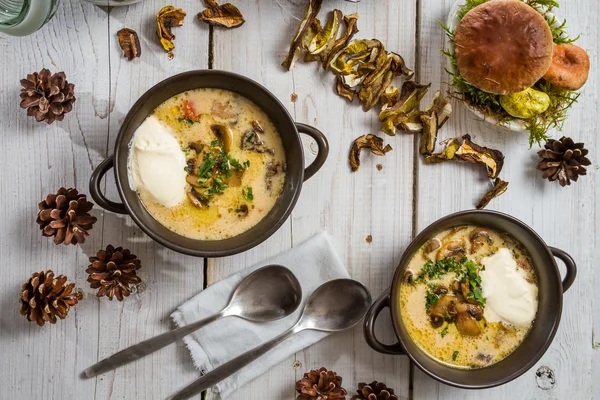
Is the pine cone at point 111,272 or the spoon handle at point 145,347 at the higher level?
the pine cone at point 111,272

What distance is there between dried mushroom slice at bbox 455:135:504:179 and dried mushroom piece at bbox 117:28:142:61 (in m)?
1.18

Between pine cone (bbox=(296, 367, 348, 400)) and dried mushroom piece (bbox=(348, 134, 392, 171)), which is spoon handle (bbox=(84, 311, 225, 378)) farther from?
dried mushroom piece (bbox=(348, 134, 392, 171))

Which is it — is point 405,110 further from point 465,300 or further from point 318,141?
point 465,300

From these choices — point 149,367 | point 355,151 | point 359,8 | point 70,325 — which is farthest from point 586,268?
point 70,325

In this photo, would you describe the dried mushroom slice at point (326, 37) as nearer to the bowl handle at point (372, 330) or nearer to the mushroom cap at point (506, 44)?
the mushroom cap at point (506, 44)

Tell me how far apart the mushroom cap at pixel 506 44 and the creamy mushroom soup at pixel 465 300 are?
517 millimetres

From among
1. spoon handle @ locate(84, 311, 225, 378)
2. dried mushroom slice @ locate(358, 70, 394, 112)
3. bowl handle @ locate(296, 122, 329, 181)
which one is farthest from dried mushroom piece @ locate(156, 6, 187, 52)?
spoon handle @ locate(84, 311, 225, 378)

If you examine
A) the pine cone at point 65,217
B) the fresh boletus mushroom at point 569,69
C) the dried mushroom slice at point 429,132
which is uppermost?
the fresh boletus mushroom at point 569,69

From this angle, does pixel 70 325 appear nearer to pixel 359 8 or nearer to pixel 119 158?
pixel 119 158

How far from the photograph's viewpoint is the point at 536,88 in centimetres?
223

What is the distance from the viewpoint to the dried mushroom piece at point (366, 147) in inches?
86.4

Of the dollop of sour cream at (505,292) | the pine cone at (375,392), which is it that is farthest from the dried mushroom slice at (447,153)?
the pine cone at (375,392)

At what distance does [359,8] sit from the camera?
2236 mm

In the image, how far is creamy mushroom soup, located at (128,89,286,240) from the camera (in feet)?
6.55
